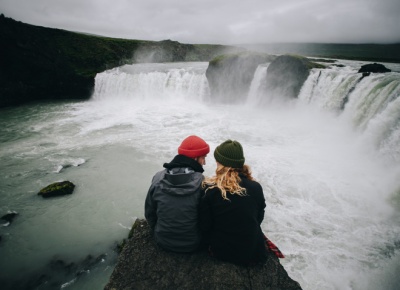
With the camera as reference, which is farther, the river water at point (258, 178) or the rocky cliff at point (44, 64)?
the rocky cliff at point (44, 64)

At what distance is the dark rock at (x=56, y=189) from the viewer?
9.19 meters

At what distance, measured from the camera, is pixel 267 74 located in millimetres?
23266

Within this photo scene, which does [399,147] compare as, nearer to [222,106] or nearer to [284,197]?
[284,197]

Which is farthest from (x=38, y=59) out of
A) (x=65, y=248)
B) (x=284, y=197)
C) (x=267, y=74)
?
(x=284, y=197)

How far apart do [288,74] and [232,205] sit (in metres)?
21.7

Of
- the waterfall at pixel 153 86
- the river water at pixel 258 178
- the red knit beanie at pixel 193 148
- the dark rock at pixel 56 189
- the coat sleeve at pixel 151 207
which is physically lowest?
the river water at pixel 258 178

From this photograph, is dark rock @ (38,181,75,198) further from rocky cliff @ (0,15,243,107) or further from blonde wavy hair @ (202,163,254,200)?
rocky cliff @ (0,15,243,107)

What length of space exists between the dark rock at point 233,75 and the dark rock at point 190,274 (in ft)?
79.7

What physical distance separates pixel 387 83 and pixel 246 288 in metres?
16.0

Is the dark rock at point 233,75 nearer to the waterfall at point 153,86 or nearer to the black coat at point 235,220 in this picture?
the waterfall at point 153,86

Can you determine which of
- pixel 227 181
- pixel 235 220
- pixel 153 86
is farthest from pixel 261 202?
pixel 153 86

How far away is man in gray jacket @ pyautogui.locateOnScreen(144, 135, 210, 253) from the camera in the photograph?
319 centimetres

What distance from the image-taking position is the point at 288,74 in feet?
70.5

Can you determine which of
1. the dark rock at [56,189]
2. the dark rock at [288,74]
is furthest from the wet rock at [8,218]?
the dark rock at [288,74]
